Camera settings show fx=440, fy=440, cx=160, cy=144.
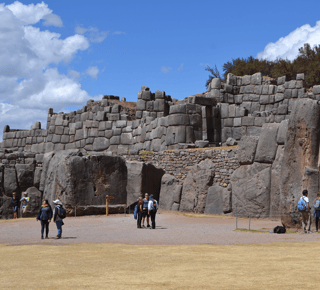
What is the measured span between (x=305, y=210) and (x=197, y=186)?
884 centimetres

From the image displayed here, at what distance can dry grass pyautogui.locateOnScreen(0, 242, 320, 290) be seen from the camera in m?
6.44

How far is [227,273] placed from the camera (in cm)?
708

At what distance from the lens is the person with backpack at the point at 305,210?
12.8 meters

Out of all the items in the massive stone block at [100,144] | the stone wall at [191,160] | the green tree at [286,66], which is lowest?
the stone wall at [191,160]

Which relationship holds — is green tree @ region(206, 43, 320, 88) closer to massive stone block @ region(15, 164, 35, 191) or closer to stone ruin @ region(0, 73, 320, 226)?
stone ruin @ region(0, 73, 320, 226)

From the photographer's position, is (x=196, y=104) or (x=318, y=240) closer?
(x=318, y=240)

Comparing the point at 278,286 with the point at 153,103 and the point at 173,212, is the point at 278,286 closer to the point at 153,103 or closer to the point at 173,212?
the point at 173,212

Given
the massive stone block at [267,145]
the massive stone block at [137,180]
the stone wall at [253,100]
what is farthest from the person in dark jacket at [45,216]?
the stone wall at [253,100]

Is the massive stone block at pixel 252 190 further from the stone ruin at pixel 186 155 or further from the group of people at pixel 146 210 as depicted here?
the group of people at pixel 146 210

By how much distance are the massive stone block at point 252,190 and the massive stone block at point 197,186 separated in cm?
157

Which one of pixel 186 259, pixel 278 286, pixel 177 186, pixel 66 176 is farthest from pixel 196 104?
pixel 278 286

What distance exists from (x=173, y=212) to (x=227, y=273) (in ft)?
48.0

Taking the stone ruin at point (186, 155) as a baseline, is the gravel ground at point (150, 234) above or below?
below

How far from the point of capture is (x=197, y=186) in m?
21.4
